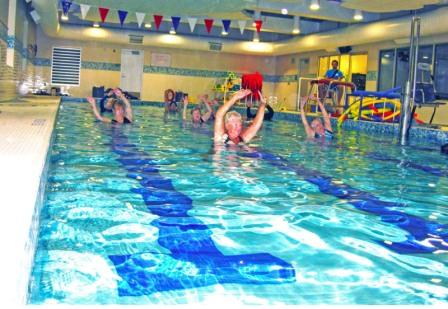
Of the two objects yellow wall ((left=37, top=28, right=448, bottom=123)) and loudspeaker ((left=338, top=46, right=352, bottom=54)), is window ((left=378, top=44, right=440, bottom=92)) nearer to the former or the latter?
loudspeaker ((left=338, top=46, right=352, bottom=54))

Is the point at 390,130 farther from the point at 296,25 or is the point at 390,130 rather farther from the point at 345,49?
the point at 345,49

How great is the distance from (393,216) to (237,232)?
1.07 meters

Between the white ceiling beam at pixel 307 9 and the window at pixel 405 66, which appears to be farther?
the window at pixel 405 66

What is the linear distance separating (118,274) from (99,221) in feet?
2.54

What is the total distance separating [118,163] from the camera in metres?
4.79

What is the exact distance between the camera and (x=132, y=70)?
65.3ft

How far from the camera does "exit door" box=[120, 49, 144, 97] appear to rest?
64.8 ft

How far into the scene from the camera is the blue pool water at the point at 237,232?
1.91m

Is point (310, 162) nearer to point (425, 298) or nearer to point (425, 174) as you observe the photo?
point (425, 174)

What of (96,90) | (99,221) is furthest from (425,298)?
(96,90)

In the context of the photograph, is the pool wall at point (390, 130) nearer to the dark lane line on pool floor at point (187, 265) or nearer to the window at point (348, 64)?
the window at point (348, 64)

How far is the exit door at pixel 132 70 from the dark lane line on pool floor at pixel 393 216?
15.7 m

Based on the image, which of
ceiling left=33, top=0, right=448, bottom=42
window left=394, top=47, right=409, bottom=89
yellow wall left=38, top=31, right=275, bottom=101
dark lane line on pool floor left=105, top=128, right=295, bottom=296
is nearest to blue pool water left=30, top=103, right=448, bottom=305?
dark lane line on pool floor left=105, top=128, right=295, bottom=296

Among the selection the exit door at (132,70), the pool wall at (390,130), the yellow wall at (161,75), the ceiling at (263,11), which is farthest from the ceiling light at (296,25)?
the exit door at (132,70)
